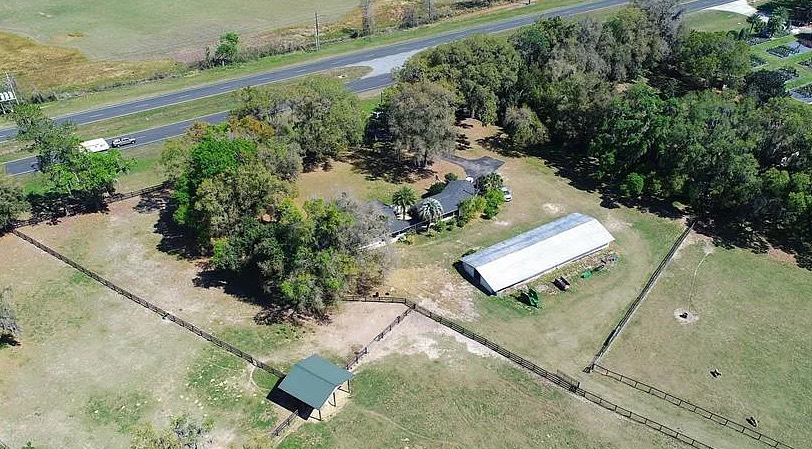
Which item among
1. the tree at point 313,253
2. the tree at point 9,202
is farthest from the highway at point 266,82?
the tree at point 313,253

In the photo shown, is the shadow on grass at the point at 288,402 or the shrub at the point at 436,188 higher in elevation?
the shrub at the point at 436,188

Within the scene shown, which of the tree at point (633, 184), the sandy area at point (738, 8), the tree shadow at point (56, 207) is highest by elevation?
the sandy area at point (738, 8)

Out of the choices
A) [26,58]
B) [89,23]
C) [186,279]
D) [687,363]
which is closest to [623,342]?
[687,363]

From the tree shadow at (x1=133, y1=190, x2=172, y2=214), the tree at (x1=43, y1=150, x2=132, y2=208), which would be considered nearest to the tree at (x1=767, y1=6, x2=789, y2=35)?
the tree shadow at (x1=133, y1=190, x2=172, y2=214)

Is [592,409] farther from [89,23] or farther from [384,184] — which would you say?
[89,23]

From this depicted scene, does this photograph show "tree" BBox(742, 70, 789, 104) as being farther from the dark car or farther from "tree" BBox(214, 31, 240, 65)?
the dark car

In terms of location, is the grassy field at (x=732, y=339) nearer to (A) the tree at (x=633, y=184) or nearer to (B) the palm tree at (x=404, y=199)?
(A) the tree at (x=633, y=184)

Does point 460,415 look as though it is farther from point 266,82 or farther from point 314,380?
point 266,82
